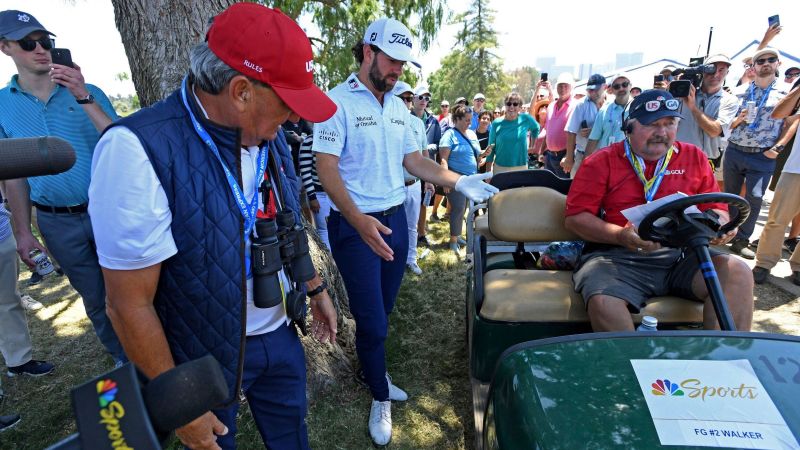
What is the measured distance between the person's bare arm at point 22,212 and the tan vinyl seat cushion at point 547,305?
2820mm

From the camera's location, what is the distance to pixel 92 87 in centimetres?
261

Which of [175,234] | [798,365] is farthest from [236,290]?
[798,365]

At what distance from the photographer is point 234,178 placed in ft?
3.98

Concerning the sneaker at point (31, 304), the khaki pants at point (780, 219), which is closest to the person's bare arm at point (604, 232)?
the khaki pants at point (780, 219)

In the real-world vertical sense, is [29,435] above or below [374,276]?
below

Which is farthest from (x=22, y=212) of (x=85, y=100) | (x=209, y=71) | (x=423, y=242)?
(x=423, y=242)

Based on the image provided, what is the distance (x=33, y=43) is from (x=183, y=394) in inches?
116

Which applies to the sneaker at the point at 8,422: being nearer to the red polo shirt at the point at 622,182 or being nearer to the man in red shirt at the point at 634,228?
the man in red shirt at the point at 634,228

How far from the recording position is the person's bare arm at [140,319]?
1.05 metres

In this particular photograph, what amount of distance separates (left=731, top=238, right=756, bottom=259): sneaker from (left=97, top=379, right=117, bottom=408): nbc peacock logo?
6063mm

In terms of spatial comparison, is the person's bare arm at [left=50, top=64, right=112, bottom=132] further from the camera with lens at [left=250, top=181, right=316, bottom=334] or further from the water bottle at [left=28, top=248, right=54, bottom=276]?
the camera with lens at [left=250, top=181, right=316, bottom=334]

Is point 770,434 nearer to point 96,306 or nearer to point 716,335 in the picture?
point 716,335

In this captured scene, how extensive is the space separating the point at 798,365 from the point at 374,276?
1722 mm

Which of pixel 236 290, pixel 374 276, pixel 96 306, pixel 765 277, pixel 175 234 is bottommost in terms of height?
pixel 765 277
